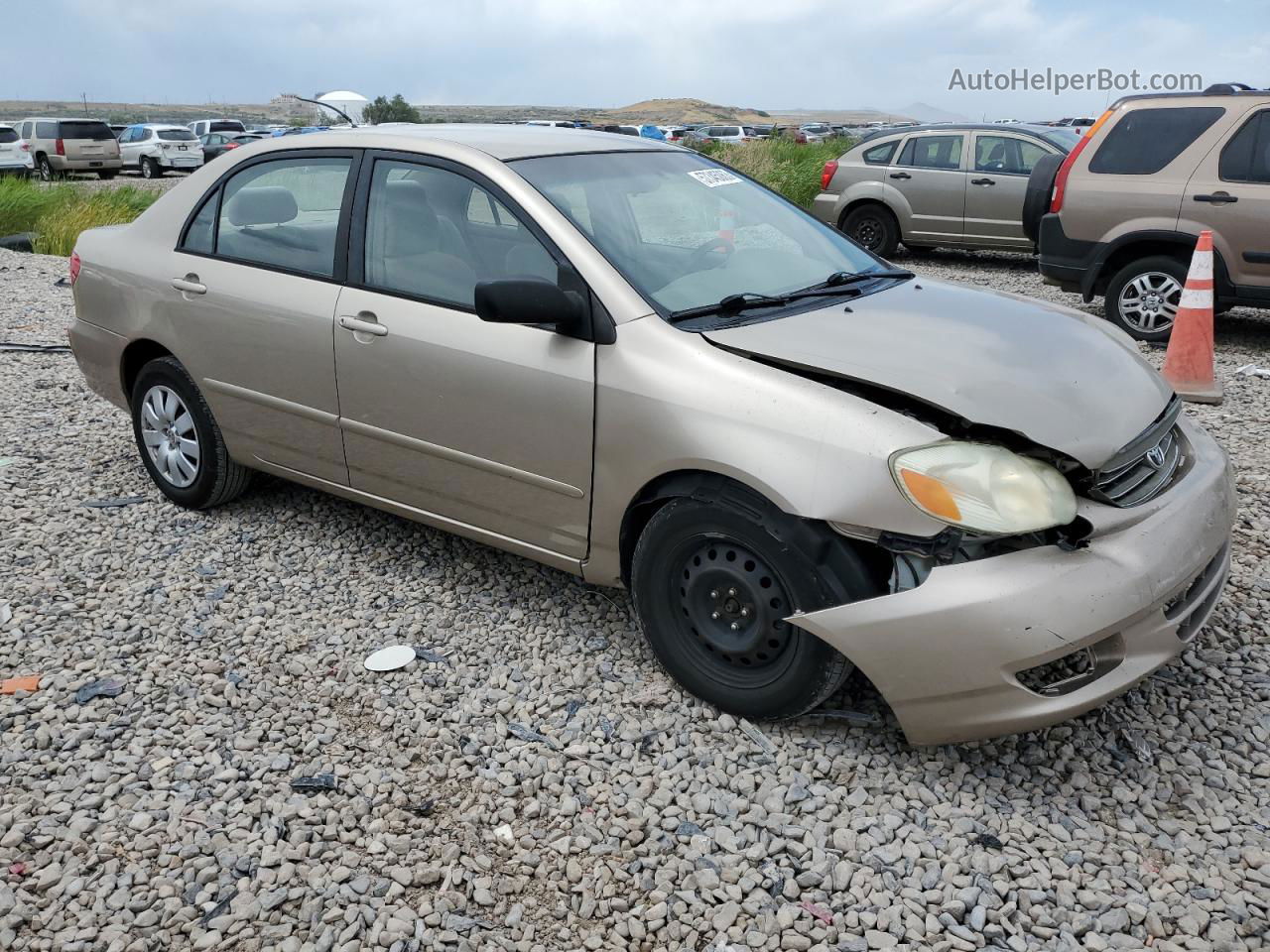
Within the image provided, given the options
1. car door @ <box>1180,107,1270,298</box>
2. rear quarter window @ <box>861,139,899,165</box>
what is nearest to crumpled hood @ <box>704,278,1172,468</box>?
car door @ <box>1180,107,1270,298</box>

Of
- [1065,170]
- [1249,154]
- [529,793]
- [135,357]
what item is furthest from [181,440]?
[1249,154]

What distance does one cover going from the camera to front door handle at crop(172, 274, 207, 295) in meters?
4.52

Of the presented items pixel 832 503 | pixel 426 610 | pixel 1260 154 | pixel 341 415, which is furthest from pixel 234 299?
pixel 1260 154

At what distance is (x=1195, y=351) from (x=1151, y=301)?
5.78 feet

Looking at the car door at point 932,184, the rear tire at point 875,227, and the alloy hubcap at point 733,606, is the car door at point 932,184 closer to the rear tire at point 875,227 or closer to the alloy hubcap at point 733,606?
the rear tire at point 875,227

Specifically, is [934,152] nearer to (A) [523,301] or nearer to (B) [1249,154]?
(B) [1249,154]

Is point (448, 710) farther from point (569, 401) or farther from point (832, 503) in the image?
point (832, 503)

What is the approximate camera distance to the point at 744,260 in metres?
3.80

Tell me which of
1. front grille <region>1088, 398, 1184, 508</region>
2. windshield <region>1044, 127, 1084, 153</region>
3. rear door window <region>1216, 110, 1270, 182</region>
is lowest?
front grille <region>1088, 398, 1184, 508</region>

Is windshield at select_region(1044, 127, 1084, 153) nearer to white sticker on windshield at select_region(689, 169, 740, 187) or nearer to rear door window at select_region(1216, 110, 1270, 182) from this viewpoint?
rear door window at select_region(1216, 110, 1270, 182)

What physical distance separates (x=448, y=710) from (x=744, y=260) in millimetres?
1806

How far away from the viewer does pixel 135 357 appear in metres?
5.03

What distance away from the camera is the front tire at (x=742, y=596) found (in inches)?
117

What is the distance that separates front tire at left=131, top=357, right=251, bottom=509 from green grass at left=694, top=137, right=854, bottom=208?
415 inches
